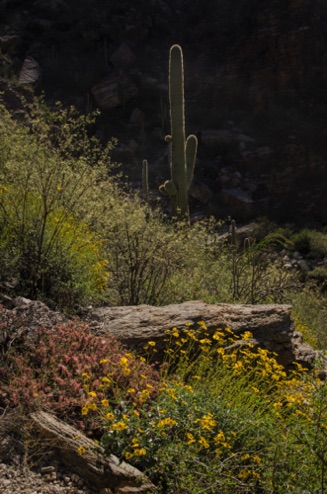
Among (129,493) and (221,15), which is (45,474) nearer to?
(129,493)

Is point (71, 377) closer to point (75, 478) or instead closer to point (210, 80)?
point (75, 478)

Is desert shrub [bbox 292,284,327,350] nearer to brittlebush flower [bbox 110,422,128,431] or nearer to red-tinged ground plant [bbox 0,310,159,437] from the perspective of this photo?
red-tinged ground plant [bbox 0,310,159,437]

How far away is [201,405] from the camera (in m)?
3.06

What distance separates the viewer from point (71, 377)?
3256mm

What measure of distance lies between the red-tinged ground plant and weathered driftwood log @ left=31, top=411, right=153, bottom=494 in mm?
116

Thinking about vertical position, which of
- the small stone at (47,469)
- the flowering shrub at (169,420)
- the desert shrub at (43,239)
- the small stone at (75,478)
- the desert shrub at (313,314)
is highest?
the desert shrub at (43,239)

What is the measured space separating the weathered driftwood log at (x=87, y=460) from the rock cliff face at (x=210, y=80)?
64.3 feet

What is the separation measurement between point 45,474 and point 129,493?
1.51 ft

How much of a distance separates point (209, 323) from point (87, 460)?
82.7 inches

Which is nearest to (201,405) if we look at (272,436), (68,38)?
(272,436)

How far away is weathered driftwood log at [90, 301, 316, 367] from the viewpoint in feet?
14.3

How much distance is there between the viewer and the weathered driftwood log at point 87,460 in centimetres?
258

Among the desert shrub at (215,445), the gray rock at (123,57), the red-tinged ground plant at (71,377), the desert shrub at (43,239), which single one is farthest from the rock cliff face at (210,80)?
the desert shrub at (215,445)

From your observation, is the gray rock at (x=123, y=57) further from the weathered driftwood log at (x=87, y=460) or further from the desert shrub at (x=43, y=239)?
the weathered driftwood log at (x=87, y=460)
